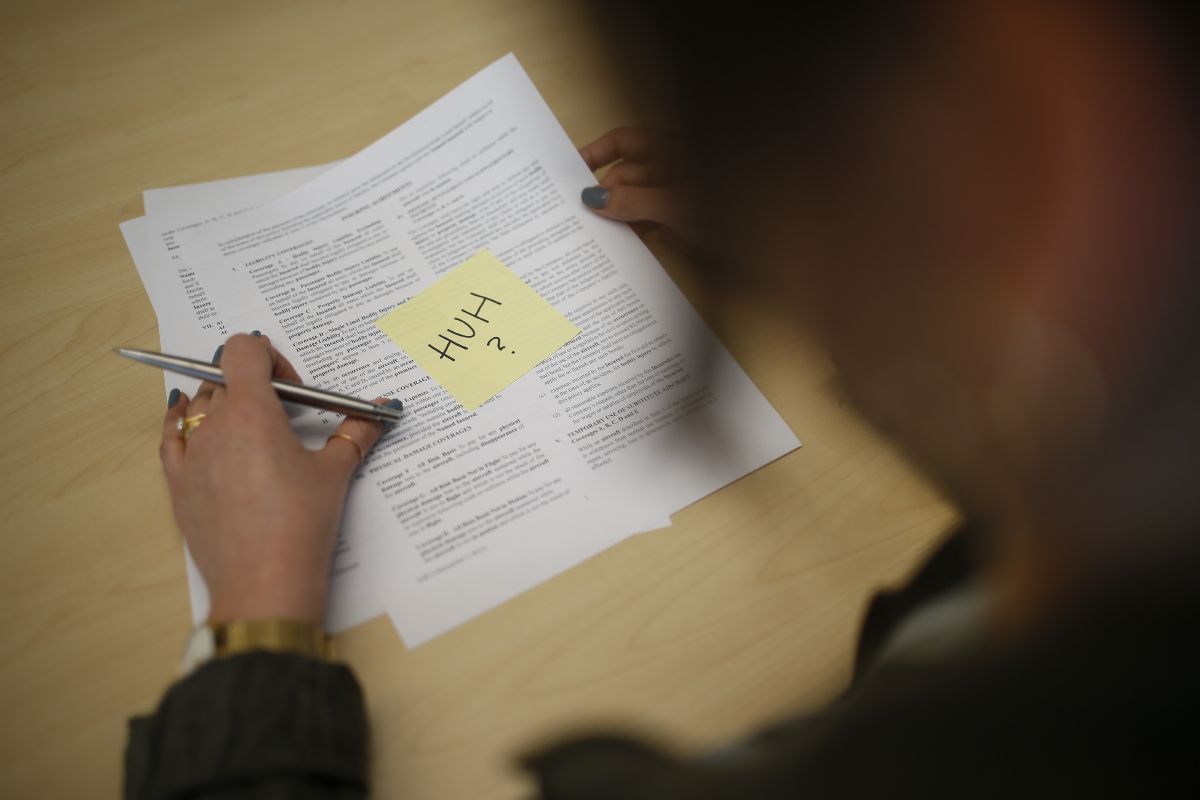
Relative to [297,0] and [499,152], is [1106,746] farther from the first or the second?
[297,0]

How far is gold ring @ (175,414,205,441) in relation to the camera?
569 mm

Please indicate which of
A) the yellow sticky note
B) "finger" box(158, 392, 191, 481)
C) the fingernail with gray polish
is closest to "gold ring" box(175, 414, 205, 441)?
"finger" box(158, 392, 191, 481)

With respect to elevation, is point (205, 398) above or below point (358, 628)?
above

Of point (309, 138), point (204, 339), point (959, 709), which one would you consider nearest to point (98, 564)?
point (204, 339)

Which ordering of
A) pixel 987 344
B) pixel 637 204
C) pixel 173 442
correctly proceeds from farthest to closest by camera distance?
pixel 637 204 → pixel 173 442 → pixel 987 344

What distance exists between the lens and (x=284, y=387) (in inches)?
22.8

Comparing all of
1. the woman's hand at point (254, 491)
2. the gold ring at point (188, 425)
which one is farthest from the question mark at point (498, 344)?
the gold ring at point (188, 425)

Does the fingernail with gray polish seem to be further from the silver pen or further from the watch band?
the watch band

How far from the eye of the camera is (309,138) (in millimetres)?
754

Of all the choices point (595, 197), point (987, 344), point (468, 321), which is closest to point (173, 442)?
point (468, 321)

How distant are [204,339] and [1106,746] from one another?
0.61m

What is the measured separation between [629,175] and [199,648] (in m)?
0.47

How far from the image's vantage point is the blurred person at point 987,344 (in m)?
0.32

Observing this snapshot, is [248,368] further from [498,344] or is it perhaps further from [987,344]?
[987,344]
